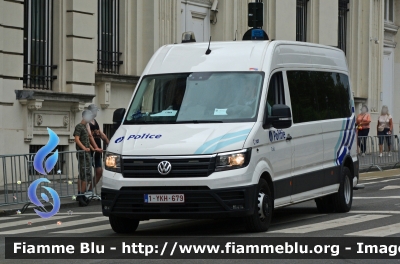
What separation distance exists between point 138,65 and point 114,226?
45.9 feet

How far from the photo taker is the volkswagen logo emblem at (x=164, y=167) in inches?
442

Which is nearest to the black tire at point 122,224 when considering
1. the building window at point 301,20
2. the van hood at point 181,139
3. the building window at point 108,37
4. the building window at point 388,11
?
the van hood at point 181,139

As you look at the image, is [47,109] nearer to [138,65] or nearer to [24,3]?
[24,3]

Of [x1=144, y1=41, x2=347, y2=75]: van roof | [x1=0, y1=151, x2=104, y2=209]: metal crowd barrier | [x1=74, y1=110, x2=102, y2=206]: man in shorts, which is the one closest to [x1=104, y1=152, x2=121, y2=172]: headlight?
[x1=144, y1=41, x2=347, y2=75]: van roof

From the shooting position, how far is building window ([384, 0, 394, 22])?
131 feet

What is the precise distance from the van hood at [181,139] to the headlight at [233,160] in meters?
0.07

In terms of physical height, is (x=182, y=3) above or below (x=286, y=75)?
above

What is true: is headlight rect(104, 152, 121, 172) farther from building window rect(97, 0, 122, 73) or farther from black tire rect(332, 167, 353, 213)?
building window rect(97, 0, 122, 73)

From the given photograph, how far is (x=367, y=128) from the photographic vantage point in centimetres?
3077

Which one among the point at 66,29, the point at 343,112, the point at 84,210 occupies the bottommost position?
the point at 84,210

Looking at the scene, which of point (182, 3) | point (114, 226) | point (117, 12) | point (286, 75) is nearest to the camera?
point (114, 226)

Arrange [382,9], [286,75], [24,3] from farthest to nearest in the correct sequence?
[382,9]
[24,3]
[286,75]

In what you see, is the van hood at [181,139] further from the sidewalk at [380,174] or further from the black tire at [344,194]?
the sidewalk at [380,174]
